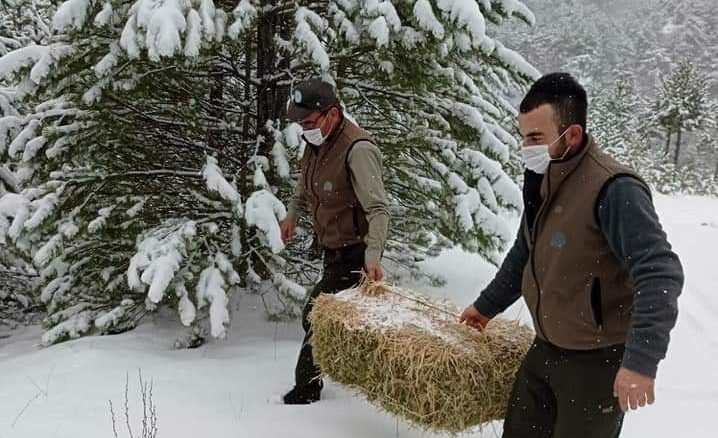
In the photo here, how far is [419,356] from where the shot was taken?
2.82 m

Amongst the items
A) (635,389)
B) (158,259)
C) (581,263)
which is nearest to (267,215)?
(158,259)

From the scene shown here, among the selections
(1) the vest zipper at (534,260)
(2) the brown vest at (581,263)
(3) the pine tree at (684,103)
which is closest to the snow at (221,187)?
(1) the vest zipper at (534,260)

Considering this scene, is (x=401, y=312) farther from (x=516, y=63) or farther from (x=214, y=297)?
(x=516, y=63)

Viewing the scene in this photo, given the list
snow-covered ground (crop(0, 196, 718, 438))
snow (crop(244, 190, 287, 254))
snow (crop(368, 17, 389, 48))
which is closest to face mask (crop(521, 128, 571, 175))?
snow-covered ground (crop(0, 196, 718, 438))

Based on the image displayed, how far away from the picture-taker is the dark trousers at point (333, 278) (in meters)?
3.81

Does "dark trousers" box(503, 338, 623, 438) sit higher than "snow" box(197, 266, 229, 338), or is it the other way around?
"dark trousers" box(503, 338, 623, 438)

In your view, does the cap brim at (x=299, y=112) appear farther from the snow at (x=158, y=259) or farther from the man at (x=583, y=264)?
the snow at (x=158, y=259)

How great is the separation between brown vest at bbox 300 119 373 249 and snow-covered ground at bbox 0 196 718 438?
1130 millimetres

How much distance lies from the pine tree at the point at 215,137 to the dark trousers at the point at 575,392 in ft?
8.23

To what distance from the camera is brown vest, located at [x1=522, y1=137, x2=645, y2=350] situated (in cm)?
226

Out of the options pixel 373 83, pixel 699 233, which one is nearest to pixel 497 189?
pixel 373 83

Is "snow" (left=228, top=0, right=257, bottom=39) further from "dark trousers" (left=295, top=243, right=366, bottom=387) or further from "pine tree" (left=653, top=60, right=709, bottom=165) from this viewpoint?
"pine tree" (left=653, top=60, right=709, bottom=165)

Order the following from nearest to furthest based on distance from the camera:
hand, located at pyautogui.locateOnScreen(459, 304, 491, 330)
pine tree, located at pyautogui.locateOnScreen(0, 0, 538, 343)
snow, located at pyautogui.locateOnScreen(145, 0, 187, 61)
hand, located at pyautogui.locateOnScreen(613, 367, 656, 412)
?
hand, located at pyautogui.locateOnScreen(613, 367, 656, 412)
hand, located at pyautogui.locateOnScreen(459, 304, 491, 330)
snow, located at pyautogui.locateOnScreen(145, 0, 187, 61)
pine tree, located at pyautogui.locateOnScreen(0, 0, 538, 343)

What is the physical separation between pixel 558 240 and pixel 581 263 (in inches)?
4.9
